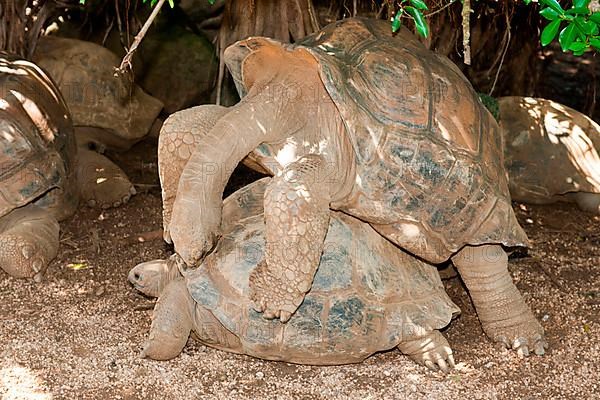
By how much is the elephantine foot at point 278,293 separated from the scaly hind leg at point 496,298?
1.09 meters

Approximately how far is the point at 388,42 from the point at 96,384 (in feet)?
7.52

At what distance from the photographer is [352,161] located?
15.1 ft

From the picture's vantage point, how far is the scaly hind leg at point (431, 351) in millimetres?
4598

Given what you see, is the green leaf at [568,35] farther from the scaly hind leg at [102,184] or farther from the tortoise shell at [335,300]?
the scaly hind leg at [102,184]

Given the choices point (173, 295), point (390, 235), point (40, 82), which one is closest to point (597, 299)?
point (390, 235)

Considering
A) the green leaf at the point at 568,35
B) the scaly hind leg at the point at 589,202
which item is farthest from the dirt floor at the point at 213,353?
the green leaf at the point at 568,35

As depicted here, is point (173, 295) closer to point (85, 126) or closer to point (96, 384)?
point (96, 384)

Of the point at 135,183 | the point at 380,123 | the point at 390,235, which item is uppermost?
the point at 380,123

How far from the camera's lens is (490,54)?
24.5 feet

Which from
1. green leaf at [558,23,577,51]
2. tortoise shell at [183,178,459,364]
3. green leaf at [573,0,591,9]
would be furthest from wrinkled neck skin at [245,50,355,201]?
green leaf at [573,0,591,9]

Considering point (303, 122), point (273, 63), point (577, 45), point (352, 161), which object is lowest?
point (352, 161)

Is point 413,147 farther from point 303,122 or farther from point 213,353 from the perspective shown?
point 213,353

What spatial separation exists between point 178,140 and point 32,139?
5.30 ft

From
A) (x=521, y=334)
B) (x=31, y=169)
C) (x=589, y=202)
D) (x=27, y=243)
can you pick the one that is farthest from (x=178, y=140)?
(x=589, y=202)
